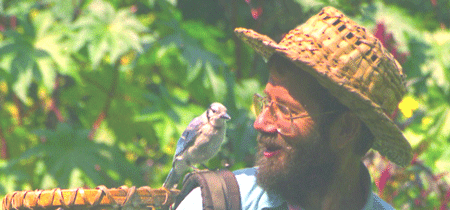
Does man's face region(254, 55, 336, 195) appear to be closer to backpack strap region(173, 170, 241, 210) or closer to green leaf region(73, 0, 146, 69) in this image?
backpack strap region(173, 170, 241, 210)

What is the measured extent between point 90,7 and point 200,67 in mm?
744

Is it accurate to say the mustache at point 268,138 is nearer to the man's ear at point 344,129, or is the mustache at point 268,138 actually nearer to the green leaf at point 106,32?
the man's ear at point 344,129

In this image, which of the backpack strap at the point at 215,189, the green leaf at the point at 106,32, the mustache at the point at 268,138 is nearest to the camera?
the backpack strap at the point at 215,189

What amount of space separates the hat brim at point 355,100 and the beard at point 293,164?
17cm

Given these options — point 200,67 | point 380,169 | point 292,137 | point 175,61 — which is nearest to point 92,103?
point 175,61

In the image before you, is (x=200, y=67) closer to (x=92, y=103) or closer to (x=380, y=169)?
(x=92, y=103)

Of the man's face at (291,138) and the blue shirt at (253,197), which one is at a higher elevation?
the man's face at (291,138)

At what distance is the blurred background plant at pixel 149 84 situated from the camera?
3.25m

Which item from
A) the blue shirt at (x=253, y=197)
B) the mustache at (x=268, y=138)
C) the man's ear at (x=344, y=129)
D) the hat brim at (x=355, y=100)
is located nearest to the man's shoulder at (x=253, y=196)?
the blue shirt at (x=253, y=197)

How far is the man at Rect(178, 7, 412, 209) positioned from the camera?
173 cm

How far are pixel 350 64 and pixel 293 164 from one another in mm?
370

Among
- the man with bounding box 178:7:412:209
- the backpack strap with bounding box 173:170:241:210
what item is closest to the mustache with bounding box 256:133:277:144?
the man with bounding box 178:7:412:209

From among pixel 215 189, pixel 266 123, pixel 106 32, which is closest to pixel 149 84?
pixel 106 32

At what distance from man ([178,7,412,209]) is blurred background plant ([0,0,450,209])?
1337 millimetres
